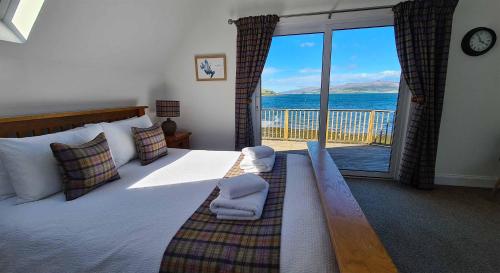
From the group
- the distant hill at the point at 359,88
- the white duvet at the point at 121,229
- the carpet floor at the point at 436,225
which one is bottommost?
the carpet floor at the point at 436,225

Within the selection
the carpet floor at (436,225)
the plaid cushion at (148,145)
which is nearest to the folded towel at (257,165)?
the plaid cushion at (148,145)

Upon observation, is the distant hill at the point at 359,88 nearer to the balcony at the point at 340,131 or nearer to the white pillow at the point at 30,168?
the balcony at the point at 340,131

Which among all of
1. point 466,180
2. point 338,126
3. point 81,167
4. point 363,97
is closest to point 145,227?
point 81,167

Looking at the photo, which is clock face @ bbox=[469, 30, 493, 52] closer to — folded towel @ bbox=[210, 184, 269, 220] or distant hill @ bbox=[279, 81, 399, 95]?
distant hill @ bbox=[279, 81, 399, 95]

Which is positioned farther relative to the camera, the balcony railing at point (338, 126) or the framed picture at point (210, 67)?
the balcony railing at point (338, 126)

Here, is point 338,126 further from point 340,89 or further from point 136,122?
point 136,122

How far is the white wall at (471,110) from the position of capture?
2400 millimetres

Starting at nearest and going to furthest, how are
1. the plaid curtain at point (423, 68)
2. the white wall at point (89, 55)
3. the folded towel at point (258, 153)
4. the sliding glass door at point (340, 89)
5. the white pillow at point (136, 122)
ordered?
the white wall at point (89, 55), the folded towel at point (258, 153), the white pillow at point (136, 122), the plaid curtain at point (423, 68), the sliding glass door at point (340, 89)

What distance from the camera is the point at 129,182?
158 cm

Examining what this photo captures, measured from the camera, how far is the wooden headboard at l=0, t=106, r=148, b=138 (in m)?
1.54

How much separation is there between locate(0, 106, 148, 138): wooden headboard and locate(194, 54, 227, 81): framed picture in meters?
1.18

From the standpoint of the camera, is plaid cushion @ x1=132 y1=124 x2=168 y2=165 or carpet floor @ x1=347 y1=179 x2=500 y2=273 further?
plaid cushion @ x1=132 y1=124 x2=168 y2=165

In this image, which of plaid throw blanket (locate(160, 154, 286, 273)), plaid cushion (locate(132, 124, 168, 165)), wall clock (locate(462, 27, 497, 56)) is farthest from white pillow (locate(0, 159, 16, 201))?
wall clock (locate(462, 27, 497, 56))

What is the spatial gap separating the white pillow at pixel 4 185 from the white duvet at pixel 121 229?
0.07 m
